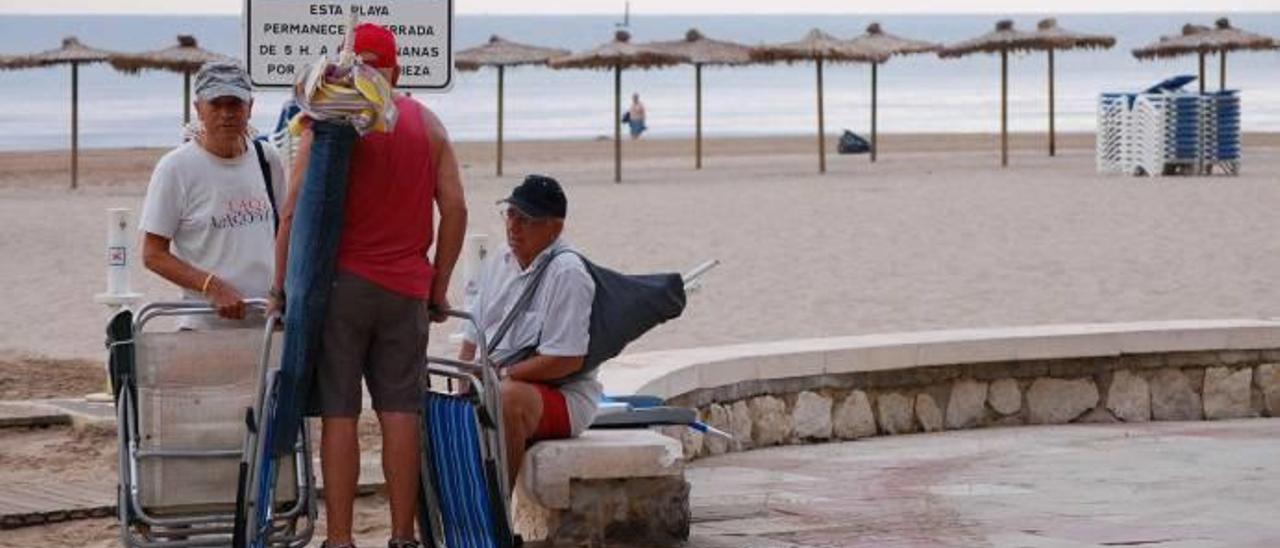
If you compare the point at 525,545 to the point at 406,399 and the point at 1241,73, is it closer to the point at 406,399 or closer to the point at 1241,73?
the point at 406,399

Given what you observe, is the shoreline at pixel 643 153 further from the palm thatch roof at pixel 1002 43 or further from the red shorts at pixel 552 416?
Result: the red shorts at pixel 552 416

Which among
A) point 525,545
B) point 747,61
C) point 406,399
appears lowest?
point 525,545

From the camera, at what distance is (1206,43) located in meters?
36.8

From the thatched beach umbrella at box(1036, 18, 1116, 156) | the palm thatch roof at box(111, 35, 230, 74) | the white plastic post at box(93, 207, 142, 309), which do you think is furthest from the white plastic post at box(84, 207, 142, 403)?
the thatched beach umbrella at box(1036, 18, 1116, 156)

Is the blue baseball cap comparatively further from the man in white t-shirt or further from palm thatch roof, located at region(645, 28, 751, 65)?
palm thatch roof, located at region(645, 28, 751, 65)

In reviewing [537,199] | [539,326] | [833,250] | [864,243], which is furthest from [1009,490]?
[864,243]

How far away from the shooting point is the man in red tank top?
239 inches

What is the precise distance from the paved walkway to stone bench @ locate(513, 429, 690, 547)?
6.0 inches

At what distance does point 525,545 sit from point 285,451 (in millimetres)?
1014

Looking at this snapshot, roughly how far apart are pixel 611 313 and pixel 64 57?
28153 mm

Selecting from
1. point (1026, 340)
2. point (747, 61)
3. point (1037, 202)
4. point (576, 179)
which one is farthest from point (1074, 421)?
point (747, 61)

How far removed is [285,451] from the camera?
20.1ft

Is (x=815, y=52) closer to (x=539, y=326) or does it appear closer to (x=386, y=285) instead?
(x=539, y=326)

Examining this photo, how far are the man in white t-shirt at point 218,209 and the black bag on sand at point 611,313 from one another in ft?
2.23
